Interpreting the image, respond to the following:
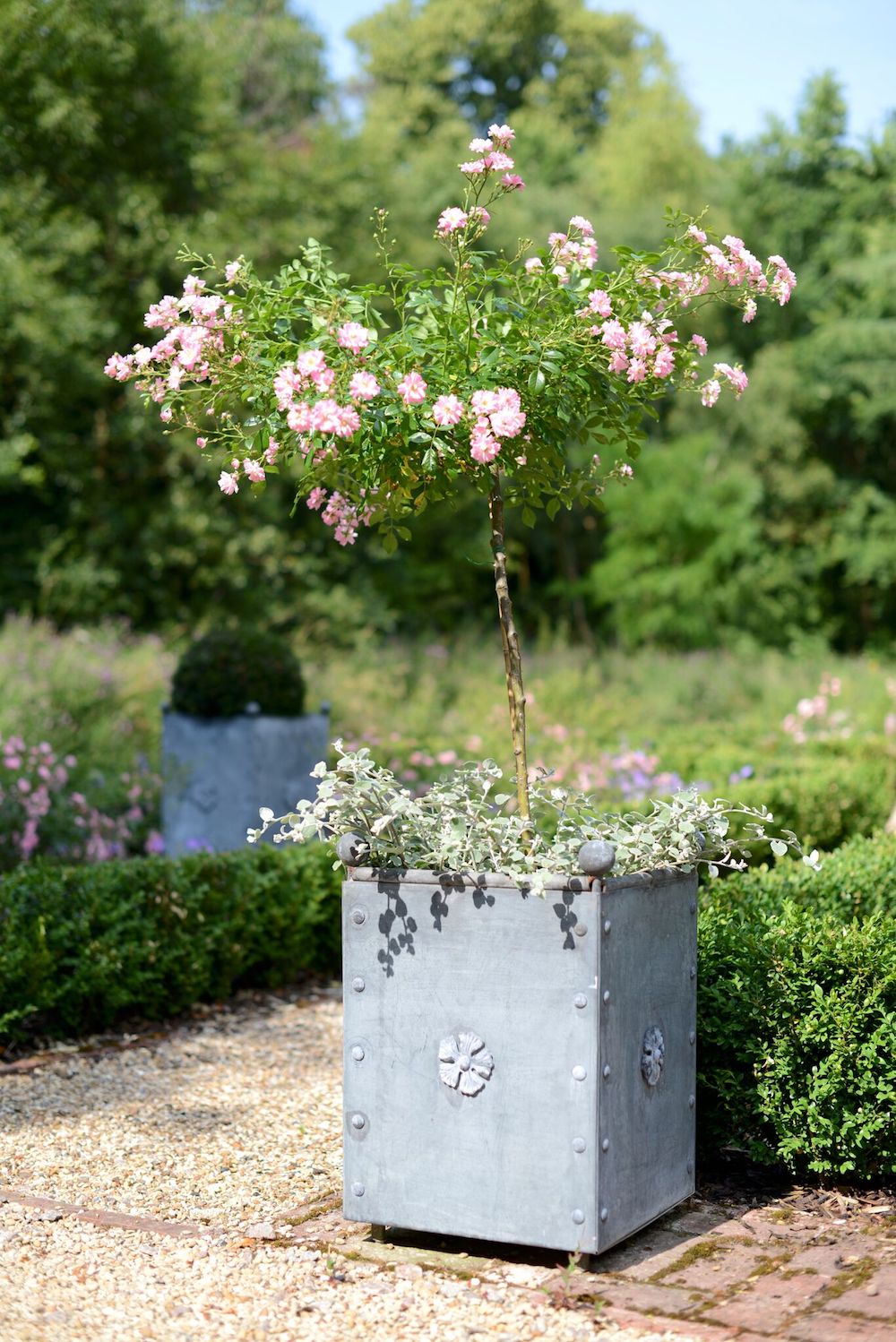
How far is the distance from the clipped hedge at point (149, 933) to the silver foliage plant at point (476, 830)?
2.06 metres

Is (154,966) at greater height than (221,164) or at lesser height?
lesser

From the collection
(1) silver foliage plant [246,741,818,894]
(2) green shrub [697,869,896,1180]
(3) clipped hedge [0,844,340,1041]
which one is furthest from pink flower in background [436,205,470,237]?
(3) clipped hedge [0,844,340,1041]

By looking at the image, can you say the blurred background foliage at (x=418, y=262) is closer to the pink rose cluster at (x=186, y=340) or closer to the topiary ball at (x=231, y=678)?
the topiary ball at (x=231, y=678)

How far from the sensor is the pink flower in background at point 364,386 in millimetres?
2982

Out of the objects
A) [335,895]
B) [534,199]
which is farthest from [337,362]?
[534,199]

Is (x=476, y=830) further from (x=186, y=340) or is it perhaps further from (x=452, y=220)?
(x=452, y=220)

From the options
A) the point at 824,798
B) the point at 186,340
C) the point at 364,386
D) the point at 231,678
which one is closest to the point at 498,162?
the point at 364,386

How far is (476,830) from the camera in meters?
3.21

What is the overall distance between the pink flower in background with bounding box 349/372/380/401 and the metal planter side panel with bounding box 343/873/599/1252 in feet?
3.55

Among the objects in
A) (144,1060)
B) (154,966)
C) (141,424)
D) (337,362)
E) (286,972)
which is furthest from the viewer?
(141,424)

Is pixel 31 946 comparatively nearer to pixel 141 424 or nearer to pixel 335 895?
pixel 335 895

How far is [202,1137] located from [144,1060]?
0.98 meters

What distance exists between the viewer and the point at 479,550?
18594 millimetres

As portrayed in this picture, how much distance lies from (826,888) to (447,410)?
235cm
